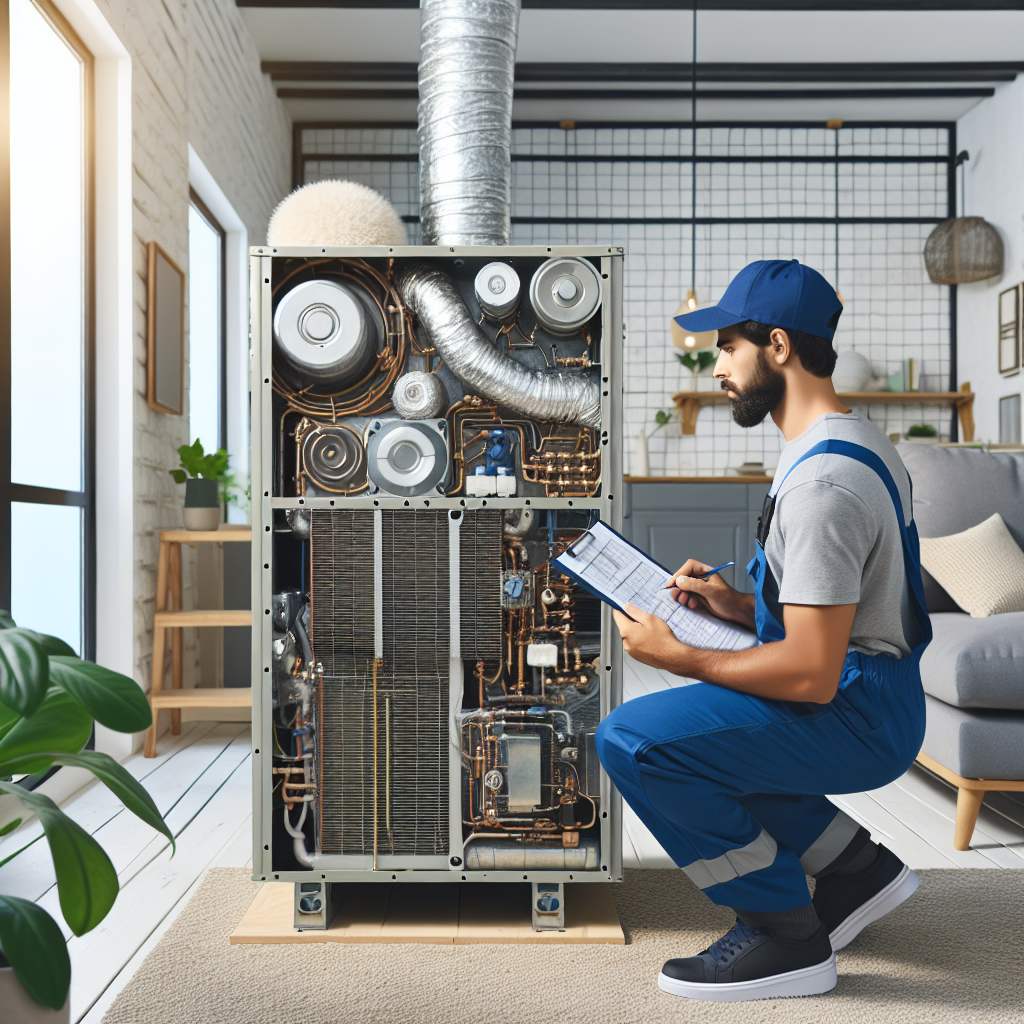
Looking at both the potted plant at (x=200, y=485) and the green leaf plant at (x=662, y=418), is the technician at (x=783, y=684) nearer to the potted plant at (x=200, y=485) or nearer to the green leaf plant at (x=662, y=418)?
the potted plant at (x=200, y=485)

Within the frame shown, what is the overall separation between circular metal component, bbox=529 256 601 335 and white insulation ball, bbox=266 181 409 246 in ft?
1.03

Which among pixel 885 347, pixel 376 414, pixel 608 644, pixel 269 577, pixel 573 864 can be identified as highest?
pixel 885 347

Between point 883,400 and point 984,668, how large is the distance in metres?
4.26

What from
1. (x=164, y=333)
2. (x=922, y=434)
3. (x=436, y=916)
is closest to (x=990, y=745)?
(x=436, y=916)

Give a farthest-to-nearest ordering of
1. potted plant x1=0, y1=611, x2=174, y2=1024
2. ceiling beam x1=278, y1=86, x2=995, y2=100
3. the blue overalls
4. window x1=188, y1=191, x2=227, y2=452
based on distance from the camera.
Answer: ceiling beam x1=278, y1=86, x2=995, y2=100 → window x1=188, y1=191, x2=227, y2=452 → the blue overalls → potted plant x1=0, y1=611, x2=174, y2=1024

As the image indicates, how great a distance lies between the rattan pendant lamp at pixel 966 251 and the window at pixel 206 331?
170 inches

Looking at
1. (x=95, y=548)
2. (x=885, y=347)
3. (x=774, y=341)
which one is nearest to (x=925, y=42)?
(x=885, y=347)

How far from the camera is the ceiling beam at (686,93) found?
573cm

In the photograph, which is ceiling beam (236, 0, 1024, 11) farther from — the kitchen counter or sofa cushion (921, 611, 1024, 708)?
sofa cushion (921, 611, 1024, 708)

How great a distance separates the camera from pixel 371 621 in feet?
6.02

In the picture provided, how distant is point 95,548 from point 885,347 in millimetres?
5131

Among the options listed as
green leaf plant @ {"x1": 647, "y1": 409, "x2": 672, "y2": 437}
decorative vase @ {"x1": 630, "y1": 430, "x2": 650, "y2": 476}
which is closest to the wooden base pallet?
decorative vase @ {"x1": 630, "y1": 430, "x2": 650, "y2": 476}

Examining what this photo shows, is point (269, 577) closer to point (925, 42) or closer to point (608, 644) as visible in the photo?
point (608, 644)

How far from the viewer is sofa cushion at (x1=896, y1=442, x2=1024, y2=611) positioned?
300 centimetres
